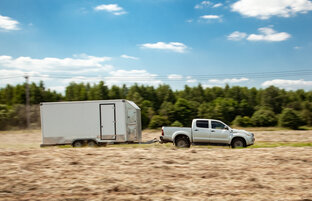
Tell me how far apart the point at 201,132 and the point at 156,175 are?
299 inches

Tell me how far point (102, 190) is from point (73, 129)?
1016cm

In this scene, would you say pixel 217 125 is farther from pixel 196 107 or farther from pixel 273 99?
pixel 273 99

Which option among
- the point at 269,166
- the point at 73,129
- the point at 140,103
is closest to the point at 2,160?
the point at 73,129

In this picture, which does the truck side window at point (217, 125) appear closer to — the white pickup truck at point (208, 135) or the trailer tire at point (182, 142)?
the white pickup truck at point (208, 135)

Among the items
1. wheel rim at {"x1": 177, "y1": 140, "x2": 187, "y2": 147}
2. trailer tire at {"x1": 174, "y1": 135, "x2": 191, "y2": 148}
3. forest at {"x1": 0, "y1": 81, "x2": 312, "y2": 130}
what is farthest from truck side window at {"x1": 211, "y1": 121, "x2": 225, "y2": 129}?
forest at {"x1": 0, "y1": 81, "x2": 312, "y2": 130}

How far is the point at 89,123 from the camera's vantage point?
51.5 ft

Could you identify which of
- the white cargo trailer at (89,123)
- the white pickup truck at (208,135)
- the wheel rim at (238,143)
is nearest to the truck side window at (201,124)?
the white pickup truck at (208,135)

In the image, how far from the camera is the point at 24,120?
40.8 m

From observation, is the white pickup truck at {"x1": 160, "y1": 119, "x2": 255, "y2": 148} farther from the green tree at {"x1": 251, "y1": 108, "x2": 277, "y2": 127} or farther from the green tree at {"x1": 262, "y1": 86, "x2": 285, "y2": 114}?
the green tree at {"x1": 262, "y1": 86, "x2": 285, "y2": 114}

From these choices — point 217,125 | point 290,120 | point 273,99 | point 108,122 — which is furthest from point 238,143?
point 273,99

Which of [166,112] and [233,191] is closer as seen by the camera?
[233,191]

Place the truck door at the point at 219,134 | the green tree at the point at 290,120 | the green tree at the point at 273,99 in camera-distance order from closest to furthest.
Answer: the truck door at the point at 219,134, the green tree at the point at 290,120, the green tree at the point at 273,99

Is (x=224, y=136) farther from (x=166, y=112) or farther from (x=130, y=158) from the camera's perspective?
(x=166, y=112)

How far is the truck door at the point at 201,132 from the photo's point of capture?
14.6 m
